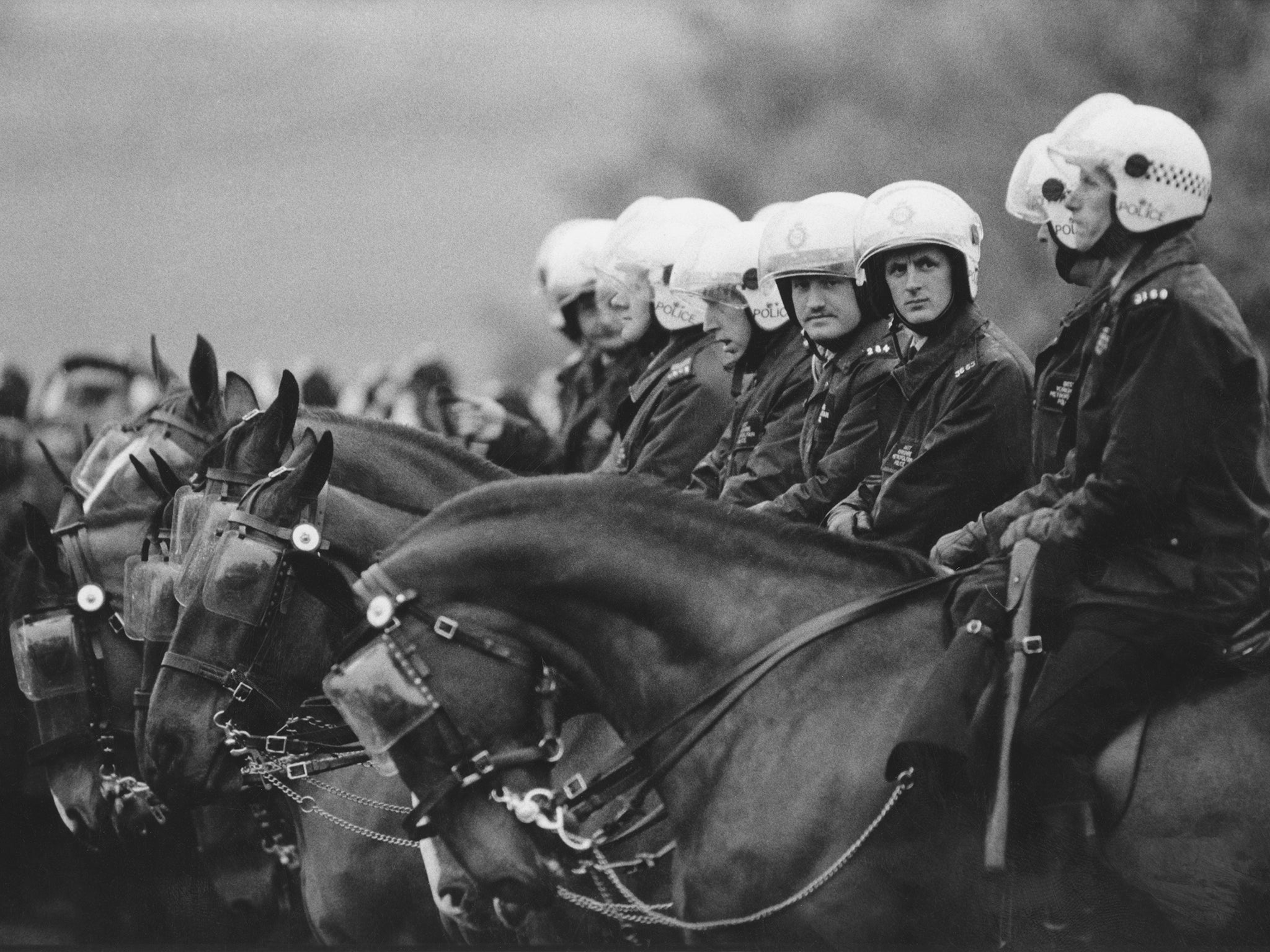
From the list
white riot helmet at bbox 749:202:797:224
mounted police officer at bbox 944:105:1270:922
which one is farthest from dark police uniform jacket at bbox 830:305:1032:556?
white riot helmet at bbox 749:202:797:224

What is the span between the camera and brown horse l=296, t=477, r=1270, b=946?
4.75 metres

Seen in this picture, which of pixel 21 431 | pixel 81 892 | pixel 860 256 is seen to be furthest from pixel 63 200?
pixel 860 256

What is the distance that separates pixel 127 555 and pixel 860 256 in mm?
3507

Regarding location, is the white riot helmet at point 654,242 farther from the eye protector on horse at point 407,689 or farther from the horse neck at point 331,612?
the eye protector on horse at point 407,689

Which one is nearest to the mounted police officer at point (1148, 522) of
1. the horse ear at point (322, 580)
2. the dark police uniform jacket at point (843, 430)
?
the dark police uniform jacket at point (843, 430)

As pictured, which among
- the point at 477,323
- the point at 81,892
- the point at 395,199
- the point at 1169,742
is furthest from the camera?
the point at 477,323

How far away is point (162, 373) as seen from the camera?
9.01 m

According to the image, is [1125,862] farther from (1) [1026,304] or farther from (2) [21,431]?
(1) [1026,304]

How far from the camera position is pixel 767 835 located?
5.01 m

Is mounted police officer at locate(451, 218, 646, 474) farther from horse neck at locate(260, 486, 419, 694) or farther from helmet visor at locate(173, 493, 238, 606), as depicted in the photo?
helmet visor at locate(173, 493, 238, 606)

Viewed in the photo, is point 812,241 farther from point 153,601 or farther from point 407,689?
point 153,601

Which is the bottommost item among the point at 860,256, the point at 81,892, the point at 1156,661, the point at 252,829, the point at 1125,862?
the point at 81,892

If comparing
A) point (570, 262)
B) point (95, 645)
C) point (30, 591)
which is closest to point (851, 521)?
point (95, 645)

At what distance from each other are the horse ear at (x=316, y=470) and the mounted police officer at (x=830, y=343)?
4.77ft
